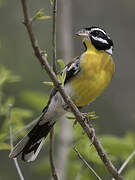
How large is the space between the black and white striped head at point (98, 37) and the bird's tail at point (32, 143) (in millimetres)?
939

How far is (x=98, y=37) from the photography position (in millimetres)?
5055

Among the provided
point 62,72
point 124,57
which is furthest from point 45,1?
point 62,72

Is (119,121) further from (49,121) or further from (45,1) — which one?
(49,121)

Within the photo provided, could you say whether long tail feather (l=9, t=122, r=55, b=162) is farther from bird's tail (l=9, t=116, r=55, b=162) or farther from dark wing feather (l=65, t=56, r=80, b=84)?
dark wing feather (l=65, t=56, r=80, b=84)

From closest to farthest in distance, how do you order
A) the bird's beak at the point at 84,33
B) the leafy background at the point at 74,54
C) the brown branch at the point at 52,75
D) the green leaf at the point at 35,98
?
1. the brown branch at the point at 52,75
2. the bird's beak at the point at 84,33
3. the green leaf at the point at 35,98
4. the leafy background at the point at 74,54

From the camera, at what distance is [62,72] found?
3520 mm

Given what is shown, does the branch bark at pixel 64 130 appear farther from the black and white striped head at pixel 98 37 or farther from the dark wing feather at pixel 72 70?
the dark wing feather at pixel 72 70

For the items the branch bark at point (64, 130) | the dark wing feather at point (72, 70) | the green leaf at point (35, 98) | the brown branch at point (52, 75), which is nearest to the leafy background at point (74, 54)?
the branch bark at point (64, 130)

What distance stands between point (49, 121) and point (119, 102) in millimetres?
4220

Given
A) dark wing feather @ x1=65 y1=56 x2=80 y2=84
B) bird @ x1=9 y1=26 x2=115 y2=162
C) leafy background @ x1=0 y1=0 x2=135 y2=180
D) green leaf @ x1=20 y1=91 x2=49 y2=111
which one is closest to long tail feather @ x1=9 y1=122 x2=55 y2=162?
bird @ x1=9 y1=26 x2=115 y2=162

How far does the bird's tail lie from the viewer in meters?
4.54

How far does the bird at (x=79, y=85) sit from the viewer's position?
4.70 meters

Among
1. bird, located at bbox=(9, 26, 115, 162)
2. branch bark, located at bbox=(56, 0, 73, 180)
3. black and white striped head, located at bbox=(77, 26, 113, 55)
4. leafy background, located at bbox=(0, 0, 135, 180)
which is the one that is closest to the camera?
bird, located at bbox=(9, 26, 115, 162)

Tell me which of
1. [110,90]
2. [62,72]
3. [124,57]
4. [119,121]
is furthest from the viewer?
[124,57]
